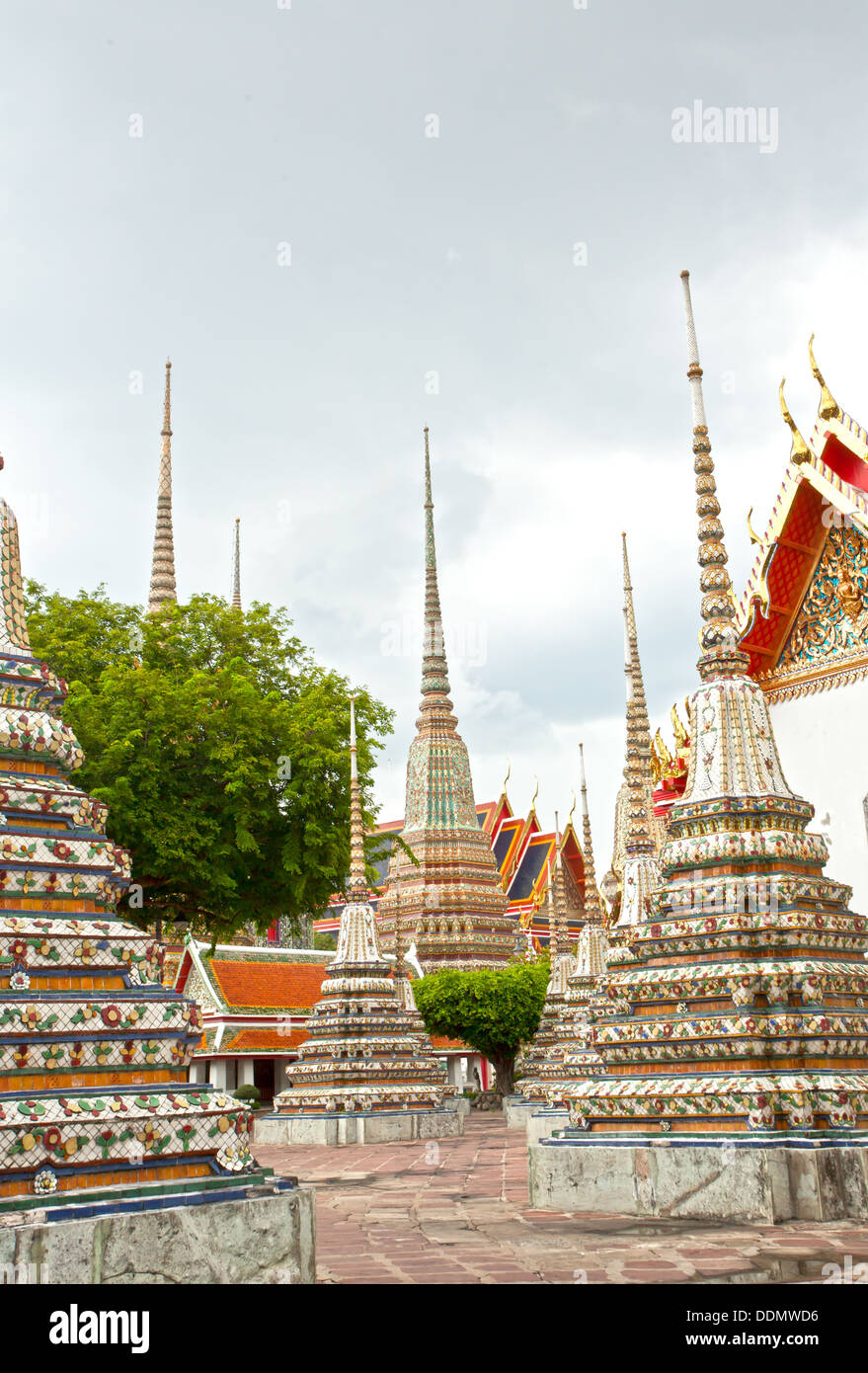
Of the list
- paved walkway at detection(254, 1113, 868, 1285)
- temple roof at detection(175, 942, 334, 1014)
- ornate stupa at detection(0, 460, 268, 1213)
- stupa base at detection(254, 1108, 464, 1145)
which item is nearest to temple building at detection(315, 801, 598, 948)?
temple roof at detection(175, 942, 334, 1014)

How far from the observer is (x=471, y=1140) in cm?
1927

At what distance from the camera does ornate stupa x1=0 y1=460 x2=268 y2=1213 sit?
19.0ft

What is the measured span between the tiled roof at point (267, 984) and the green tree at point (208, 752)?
1521cm

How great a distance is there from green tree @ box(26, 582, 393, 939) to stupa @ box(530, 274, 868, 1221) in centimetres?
627

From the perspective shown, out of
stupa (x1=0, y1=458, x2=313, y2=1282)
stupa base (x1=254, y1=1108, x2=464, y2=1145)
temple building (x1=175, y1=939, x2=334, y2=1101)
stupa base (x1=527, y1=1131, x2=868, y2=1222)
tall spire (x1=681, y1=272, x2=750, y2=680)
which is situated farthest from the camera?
temple building (x1=175, y1=939, x2=334, y2=1101)

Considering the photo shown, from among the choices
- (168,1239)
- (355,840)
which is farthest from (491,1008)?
(168,1239)

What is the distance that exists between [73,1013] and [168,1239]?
47.7 inches

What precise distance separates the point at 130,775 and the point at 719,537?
7.45m

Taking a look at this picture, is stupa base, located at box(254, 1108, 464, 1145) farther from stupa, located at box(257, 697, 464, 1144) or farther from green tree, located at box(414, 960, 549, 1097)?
green tree, located at box(414, 960, 549, 1097)

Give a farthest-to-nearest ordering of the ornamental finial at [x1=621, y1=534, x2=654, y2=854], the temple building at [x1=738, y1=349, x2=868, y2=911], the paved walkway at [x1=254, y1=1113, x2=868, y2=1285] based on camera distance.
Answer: the temple building at [x1=738, y1=349, x2=868, y2=911] → the ornamental finial at [x1=621, y1=534, x2=654, y2=854] → the paved walkway at [x1=254, y1=1113, x2=868, y2=1285]

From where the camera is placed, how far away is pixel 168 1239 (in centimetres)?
563

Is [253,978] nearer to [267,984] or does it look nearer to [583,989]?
[267,984]
